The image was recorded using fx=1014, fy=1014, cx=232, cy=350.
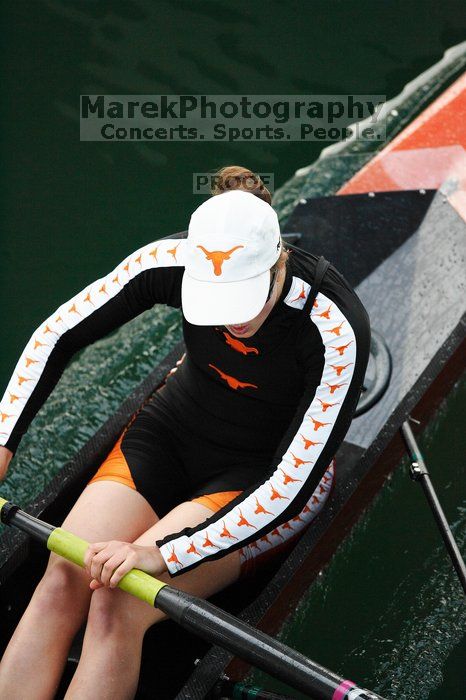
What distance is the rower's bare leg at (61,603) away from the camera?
1875mm

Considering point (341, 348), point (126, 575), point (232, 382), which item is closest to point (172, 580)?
point (126, 575)

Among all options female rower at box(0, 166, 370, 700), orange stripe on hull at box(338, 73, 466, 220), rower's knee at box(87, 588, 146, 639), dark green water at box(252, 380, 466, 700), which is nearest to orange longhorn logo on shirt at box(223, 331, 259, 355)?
female rower at box(0, 166, 370, 700)

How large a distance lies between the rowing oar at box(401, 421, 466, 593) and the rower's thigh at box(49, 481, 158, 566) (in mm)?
690

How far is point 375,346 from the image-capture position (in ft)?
9.03

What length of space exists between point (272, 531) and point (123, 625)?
0.40m

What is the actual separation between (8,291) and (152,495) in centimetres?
170

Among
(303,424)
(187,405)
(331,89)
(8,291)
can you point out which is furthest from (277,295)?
(331,89)

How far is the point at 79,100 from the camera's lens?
4285mm

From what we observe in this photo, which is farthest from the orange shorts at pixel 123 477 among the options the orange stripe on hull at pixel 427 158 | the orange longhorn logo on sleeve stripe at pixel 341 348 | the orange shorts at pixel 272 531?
the orange stripe on hull at pixel 427 158

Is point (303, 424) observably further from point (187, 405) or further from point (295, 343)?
point (187, 405)

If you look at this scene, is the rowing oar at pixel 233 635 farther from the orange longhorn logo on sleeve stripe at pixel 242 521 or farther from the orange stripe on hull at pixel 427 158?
the orange stripe on hull at pixel 427 158

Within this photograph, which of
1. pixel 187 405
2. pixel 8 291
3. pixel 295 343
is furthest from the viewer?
pixel 8 291

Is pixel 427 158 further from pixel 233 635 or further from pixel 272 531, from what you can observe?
pixel 233 635

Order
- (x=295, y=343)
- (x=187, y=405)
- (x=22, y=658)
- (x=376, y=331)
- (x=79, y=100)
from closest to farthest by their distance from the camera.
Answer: (x=22, y=658)
(x=295, y=343)
(x=187, y=405)
(x=376, y=331)
(x=79, y=100)
